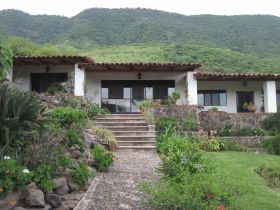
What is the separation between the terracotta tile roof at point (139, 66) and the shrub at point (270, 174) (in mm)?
8814

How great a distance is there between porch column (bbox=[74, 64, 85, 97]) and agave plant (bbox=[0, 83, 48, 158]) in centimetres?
1071

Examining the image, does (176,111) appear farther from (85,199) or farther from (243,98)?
(85,199)

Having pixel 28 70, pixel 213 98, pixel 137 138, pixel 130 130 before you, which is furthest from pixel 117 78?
pixel 137 138

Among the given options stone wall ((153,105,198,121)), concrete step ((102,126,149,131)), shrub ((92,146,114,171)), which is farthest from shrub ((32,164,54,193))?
stone wall ((153,105,198,121))

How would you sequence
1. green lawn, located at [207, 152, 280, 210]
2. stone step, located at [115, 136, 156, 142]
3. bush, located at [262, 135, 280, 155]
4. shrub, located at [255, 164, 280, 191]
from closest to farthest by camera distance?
green lawn, located at [207, 152, 280, 210], shrub, located at [255, 164, 280, 191], stone step, located at [115, 136, 156, 142], bush, located at [262, 135, 280, 155]

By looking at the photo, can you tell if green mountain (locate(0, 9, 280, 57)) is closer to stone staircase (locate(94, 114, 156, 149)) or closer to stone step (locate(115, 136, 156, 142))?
stone staircase (locate(94, 114, 156, 149))

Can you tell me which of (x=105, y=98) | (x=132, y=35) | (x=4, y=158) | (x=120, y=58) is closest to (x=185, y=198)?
(x=4, y=158)

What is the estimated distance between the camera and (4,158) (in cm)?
664

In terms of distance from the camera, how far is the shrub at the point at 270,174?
33.0 ft

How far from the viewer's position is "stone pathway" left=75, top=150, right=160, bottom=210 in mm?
6934

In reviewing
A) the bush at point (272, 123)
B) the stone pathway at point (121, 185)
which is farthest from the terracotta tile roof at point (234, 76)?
the stone pathway at point (121, 185)

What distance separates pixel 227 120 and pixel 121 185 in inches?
458

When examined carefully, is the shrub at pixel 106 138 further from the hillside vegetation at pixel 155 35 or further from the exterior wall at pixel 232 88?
the hillside vegetation at pixel 155 35

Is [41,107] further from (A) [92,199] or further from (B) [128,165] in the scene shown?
(B) [128,165]
